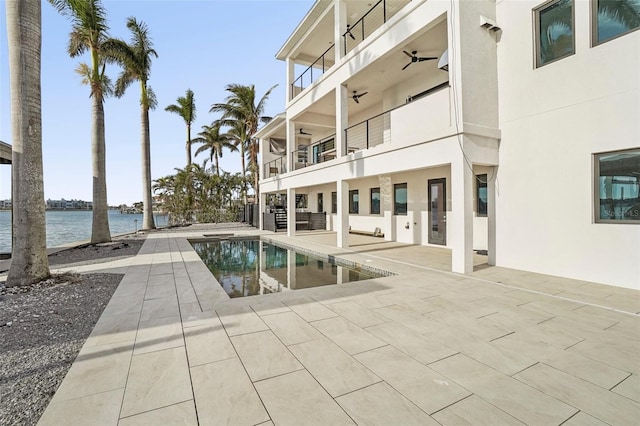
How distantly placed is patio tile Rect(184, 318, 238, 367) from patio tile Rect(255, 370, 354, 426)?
723mm

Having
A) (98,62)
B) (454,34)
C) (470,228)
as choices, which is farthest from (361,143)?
(98,62)

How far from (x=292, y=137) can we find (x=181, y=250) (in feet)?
25.0

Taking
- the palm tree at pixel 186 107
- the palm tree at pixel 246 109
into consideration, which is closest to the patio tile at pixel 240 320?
the palm tree at pixel 246 109

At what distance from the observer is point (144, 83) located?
60.4 ft

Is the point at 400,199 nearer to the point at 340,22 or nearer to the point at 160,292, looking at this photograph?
the point at 340,22

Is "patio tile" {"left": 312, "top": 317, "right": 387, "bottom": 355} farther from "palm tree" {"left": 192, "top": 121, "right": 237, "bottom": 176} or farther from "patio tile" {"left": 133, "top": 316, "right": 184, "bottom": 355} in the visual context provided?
"palm tree" {"left": 192, "top": 121, "right": 237, "bottom": 176}

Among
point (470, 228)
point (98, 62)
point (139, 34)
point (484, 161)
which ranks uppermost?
point (139, 34)

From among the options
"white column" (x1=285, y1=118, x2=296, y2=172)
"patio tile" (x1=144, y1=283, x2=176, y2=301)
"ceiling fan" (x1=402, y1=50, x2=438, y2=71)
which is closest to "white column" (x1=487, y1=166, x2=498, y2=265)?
"ceiling fan" (x1=402, y1=50, x2=438, y2=71)

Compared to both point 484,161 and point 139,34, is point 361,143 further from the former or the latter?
point 139,34

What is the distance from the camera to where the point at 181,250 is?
34.9 feet

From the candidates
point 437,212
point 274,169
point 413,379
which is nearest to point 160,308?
point 413,379

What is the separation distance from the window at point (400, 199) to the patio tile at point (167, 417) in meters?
10.8

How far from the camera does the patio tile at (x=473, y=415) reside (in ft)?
6.79

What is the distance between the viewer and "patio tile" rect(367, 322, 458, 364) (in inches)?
118
